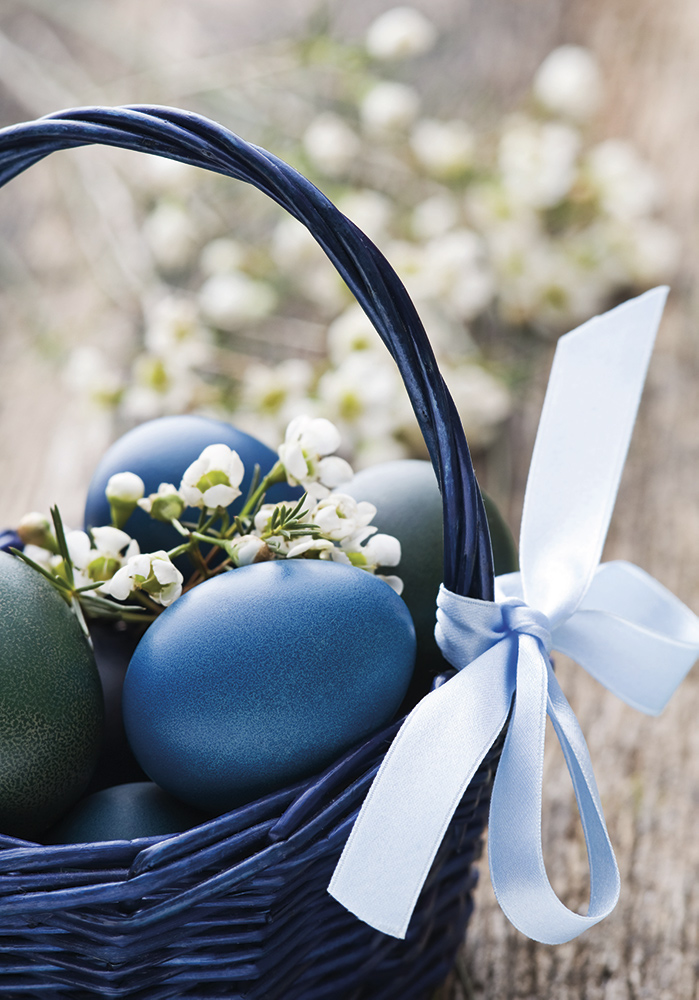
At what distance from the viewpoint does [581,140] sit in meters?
1.63

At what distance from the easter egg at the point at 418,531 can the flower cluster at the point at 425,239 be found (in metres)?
0.40

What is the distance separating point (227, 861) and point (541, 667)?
209 mm

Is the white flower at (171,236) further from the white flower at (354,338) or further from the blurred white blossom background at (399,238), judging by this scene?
the white flower at (354,338)

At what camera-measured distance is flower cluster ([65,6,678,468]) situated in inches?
48.8

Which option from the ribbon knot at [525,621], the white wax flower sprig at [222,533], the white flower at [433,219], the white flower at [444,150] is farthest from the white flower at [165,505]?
the white flower at [444,150]

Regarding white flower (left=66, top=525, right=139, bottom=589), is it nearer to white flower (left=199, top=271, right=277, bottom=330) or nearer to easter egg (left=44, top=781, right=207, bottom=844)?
easter egg (left=44, top=781, right=207, bottom=844)

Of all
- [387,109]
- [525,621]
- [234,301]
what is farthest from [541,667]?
[387,109]

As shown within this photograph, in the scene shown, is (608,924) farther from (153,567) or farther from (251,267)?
(251,267)

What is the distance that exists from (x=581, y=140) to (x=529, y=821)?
4.60ft

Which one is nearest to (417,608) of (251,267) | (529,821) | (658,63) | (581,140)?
(529,821)

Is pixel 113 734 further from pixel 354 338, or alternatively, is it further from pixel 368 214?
pixel 368 214

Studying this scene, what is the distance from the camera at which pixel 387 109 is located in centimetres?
144

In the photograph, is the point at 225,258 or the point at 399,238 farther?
the point at 399,238

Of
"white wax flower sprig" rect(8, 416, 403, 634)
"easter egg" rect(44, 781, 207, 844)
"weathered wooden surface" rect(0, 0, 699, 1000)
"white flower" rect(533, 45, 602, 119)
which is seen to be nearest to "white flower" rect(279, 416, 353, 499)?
"white wax flower sprig" rect(8, 416, 403, 634)
